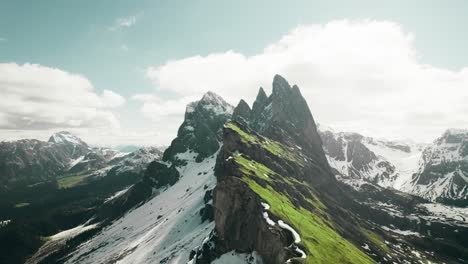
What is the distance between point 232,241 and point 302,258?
36064 millimetres

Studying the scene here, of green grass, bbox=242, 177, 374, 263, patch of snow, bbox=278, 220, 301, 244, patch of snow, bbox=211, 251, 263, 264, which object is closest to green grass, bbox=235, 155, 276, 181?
green grass, bbox=242, 177, 374, 263

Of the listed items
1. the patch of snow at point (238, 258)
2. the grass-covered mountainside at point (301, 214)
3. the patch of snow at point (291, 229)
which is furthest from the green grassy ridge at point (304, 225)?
the patch of snow at point (238, 258)

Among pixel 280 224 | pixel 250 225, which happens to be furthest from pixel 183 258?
pixel 280 224

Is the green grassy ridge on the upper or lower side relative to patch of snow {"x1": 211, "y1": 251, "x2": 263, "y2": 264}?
upper

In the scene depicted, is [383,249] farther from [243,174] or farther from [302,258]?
[302,258]

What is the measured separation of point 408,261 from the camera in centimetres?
19562

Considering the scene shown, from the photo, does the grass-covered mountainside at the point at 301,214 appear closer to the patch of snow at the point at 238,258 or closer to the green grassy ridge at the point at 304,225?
the green grassy ridge at the point at 304,225

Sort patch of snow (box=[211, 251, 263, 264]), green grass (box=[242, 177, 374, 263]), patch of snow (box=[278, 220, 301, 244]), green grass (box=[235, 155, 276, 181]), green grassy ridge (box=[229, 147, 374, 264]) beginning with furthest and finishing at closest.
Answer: green grass (box=[235, 155, 276, 181]) < patch of snow (box=[211, 251, 263, 264]) < green grassy ridge (box=[229, 147, 374, 264]) < green grass (box=[242, 177, 374, 263]) < patch of snow (box=[278, 220, 301, 244])

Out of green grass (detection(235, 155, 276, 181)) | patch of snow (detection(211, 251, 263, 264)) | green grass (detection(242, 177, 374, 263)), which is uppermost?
green grass (detection(235, 155, 276, 181))

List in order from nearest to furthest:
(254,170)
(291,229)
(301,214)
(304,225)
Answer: (291,229), (304,225), (301,214), (254,170)

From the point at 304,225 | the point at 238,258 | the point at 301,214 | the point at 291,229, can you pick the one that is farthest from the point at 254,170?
the point at 291,229

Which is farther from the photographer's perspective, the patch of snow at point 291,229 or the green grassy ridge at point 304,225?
the green grassy ridge at point 304,225

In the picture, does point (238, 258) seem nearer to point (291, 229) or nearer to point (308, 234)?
point (291, 229)

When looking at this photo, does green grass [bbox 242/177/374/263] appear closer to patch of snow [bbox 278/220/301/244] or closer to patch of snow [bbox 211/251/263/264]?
patch of snow [bbox 278/220/301/244]
